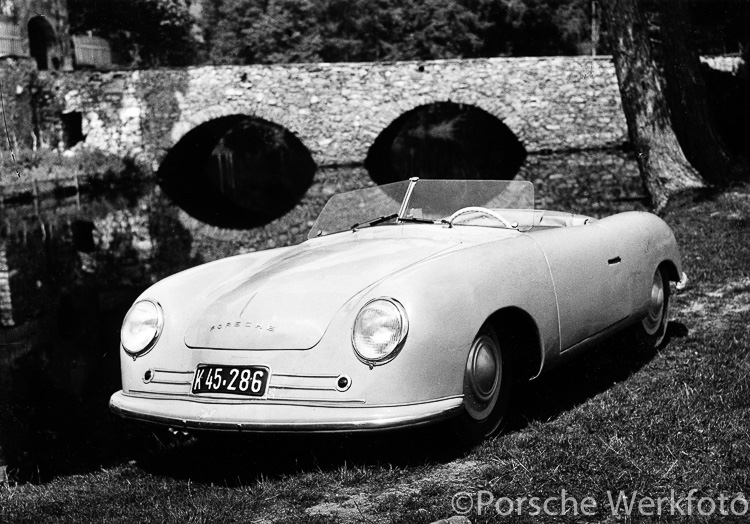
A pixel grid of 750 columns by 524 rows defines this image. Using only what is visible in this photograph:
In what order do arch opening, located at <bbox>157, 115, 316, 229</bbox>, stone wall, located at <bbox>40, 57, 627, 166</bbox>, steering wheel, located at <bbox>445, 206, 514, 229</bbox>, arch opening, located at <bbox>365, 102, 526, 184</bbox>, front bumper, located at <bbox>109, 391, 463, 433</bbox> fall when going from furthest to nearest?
arch opening, located at <bbox>365, 102, 526, 184</bbox>, stone wall, located at <bbox>40, 57, 627, 166</bbox>, arch opening, located at <bbox>157, 115, 316, 229</bbox>, steering wheel, located at <bbox>445, 206, 514, 229</bbox>, front bumper, located at <bbox>109, 391, 463, 433</bbox>

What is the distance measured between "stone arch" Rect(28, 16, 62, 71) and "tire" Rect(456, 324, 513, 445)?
29093 millimetres

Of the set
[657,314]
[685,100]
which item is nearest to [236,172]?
[685,100]

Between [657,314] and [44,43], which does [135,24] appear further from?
[657,314]

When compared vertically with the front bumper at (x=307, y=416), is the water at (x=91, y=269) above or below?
below

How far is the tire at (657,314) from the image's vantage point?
14.9 ft

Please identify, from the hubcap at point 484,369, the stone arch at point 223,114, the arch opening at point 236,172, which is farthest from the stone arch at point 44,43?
the hubcap at point 484,369

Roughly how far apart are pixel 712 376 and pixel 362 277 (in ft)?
5.86

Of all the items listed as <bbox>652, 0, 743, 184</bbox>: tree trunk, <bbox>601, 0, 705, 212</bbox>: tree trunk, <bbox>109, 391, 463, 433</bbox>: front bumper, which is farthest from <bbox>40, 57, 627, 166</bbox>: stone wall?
<bbox>109, 391, 463, 433</bbox>: front bumper

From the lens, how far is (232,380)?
10.5 ft

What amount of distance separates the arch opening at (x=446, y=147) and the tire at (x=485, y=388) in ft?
62.4

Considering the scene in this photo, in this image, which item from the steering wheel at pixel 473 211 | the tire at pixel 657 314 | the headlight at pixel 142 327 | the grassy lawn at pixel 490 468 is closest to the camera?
the grassy lawn at pixel 490 468

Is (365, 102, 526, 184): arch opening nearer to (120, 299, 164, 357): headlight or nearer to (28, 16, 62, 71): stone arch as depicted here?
(28, 16, 62, 71): stone arch

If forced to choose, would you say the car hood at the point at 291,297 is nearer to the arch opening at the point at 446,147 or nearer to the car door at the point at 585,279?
the car door at the point at 585,279

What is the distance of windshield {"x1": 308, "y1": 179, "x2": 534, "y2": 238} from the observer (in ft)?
13.7
